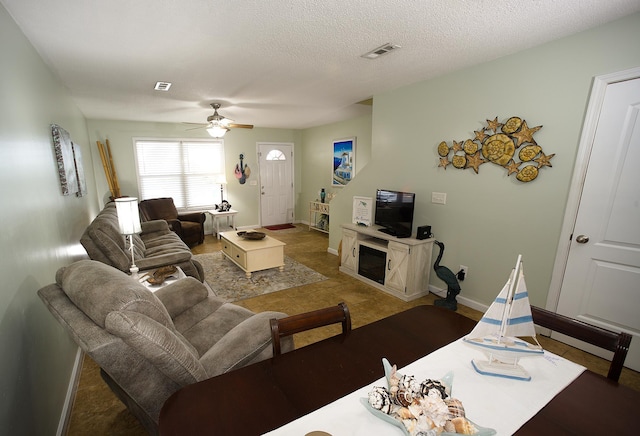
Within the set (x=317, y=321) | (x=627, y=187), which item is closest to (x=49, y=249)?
(x=317, y=321)

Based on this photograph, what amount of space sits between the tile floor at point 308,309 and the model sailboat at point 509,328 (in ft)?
5.40

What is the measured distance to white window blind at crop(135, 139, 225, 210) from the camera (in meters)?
5.61

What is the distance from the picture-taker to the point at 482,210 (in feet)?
A: 9.21

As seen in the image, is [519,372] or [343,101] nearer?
[519,372]

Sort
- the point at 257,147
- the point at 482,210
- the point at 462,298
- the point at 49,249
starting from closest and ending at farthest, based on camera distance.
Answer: the point at 49,249 → the point at 482,210 → the point at 462,298 → the point at 257,147

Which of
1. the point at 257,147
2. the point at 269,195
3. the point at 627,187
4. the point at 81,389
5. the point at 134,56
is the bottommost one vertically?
the point at 81,389

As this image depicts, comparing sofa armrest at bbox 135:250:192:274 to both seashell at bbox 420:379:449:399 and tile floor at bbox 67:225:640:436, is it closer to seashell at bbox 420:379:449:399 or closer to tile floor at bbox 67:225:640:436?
tile floor at bbox 67:225:640:436

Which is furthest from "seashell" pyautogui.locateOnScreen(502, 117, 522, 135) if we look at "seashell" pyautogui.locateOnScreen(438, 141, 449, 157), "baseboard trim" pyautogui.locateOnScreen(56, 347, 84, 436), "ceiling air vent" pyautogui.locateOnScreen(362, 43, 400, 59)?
"baseboard trim" pyautogui.locateOnScreen(56, 347, 84, 436)

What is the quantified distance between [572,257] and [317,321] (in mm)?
2327

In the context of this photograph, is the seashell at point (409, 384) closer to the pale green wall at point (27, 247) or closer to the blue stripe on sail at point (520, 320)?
the blue stripe on sail at point (520, 320)

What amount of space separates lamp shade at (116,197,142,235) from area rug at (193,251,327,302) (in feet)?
4.16

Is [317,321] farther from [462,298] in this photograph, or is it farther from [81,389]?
[462,298]

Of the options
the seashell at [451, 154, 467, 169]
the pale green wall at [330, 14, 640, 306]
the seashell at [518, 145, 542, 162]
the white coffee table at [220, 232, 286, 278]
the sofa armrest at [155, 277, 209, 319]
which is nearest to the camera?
the sofa armrest at [155, 277, 209, 319]

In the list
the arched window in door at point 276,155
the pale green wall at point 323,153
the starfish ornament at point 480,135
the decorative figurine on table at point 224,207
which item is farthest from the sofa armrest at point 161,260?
the arched window in door at point 276,155
